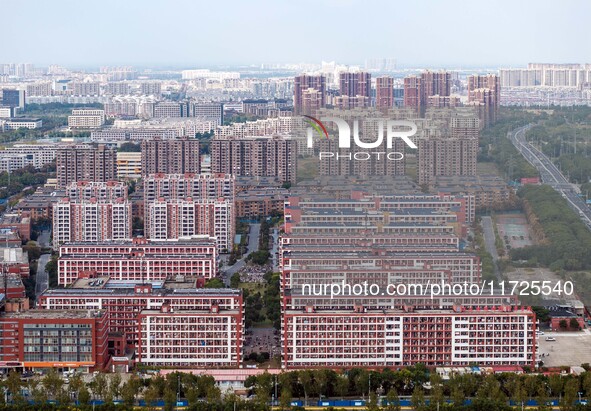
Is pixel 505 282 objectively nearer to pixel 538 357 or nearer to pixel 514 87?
pixel 538 357

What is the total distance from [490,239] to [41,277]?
413 cm

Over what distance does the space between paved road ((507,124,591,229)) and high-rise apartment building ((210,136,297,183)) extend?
2955 mm

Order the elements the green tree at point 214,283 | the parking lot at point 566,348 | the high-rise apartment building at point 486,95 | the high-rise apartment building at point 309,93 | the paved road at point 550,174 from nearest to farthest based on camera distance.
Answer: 1. the parking lot at point 566,348
2. the green tree at point 214,283
3. the paved road at point 550,174
4. the high-rise apartment building at point 486,95
5. the high-rise apartment building at point 309,93

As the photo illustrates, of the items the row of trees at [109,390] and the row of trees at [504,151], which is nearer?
the row of trees at [109,390]

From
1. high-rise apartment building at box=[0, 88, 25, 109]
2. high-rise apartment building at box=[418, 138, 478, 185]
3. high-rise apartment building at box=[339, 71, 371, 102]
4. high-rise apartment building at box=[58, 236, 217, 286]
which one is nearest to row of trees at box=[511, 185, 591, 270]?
high-rise apartment building at box=[418, 138, 478, 185]

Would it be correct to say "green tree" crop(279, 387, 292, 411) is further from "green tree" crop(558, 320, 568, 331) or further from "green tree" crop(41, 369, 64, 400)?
"green tree" crop(558, 320, 568, 331)

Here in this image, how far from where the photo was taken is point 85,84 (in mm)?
37938

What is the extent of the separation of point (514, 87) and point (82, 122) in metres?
11.4

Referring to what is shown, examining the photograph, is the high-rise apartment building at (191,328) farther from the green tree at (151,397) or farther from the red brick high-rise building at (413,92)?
the red brick high-rise building at (413,92)

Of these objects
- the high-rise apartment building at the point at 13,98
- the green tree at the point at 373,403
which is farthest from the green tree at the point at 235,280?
the high-rise apartment building at the point at 13,98

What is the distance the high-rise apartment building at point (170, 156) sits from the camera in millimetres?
19062

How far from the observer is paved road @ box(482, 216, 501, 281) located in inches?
450

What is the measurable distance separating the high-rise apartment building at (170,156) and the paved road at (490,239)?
677 centimetres

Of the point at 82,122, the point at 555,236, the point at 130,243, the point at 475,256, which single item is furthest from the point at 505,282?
the point at 82,122
